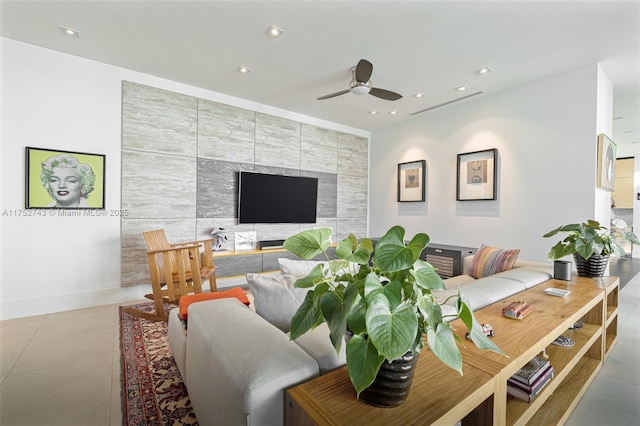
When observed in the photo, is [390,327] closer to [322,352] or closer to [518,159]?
[322,352]

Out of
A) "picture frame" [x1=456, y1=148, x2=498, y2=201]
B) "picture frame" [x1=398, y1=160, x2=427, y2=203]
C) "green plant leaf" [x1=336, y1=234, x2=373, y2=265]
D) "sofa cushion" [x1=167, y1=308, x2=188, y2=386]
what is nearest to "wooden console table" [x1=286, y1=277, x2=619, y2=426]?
"green plant leaf" [x1=336, y1=234, x2=373, y2=265]

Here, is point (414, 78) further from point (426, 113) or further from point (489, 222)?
point (489, 222)

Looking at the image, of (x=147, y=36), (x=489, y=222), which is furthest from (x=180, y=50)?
(x=489, y=222)

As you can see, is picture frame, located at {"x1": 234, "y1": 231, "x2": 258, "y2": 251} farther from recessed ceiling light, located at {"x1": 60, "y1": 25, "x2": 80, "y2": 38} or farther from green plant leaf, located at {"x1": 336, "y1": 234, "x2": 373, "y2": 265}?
green plant leaf, located at {"x1": 336, "y1": 234, "x2": 373, "y2": 265}

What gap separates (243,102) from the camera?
4.48 metres

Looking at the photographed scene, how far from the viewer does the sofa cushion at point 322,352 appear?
3.22 feet

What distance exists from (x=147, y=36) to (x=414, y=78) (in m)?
3.00

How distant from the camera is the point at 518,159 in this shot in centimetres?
401

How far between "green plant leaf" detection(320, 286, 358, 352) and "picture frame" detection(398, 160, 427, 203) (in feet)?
15.8

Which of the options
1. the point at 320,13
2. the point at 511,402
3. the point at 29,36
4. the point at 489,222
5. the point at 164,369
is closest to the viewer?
the point at 511,402

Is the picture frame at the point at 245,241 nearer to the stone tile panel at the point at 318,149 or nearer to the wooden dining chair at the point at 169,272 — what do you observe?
the wooden dining chair at the point at 169,272

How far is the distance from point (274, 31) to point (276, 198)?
253cm

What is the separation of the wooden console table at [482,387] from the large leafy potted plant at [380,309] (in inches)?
3.1

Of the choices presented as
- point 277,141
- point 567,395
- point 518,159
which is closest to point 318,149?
point 277,141
